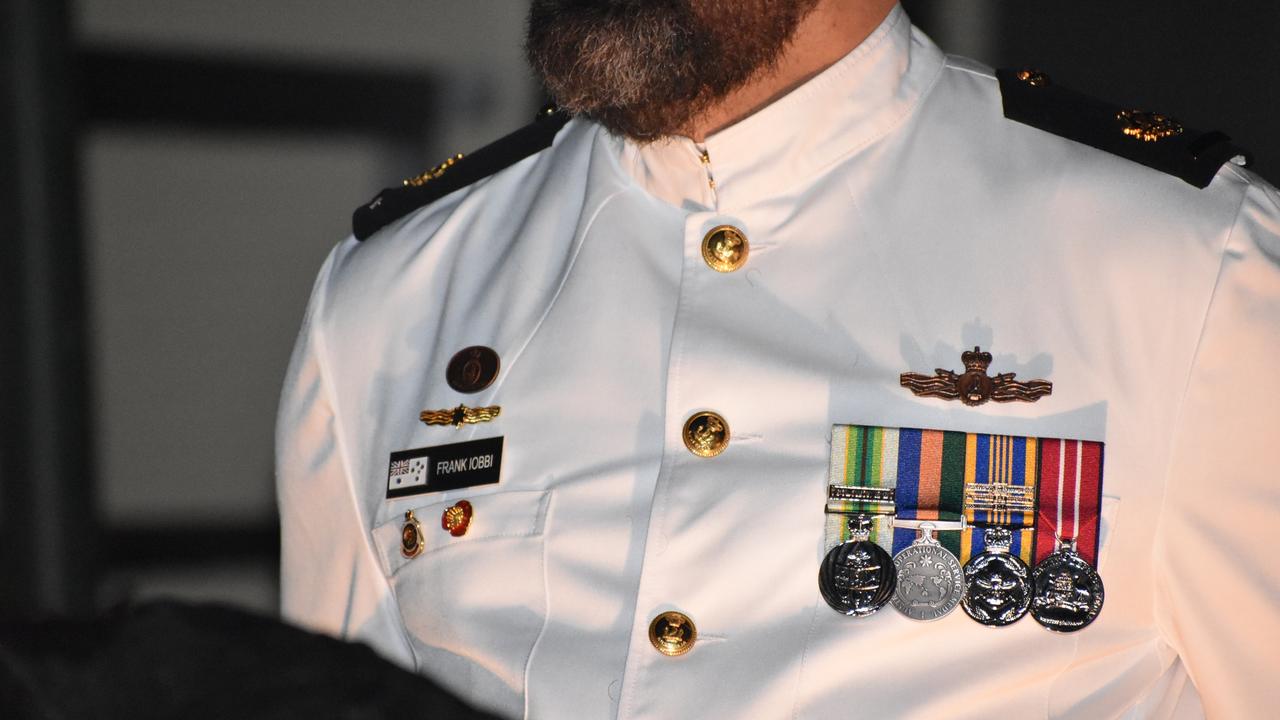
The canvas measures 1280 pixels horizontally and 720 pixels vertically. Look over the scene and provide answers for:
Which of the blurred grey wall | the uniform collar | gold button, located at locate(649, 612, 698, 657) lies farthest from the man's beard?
the blurred grey wall

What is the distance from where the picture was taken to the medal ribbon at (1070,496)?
1090mm

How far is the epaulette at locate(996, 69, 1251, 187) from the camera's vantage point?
1177mm

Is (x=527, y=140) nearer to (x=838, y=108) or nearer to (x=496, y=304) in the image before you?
(x=496, y=304)

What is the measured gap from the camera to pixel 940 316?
1157mm

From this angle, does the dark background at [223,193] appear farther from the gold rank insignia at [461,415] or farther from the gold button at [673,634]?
the gold button at [673,634]

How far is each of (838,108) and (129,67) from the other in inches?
86.0

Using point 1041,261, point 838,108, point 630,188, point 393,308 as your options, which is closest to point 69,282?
point 393,308

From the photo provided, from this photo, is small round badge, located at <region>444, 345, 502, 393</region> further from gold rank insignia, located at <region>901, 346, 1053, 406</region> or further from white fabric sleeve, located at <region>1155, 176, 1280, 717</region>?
white fabric sleeve, located at <region>1155, 176, 1280, 717</region>

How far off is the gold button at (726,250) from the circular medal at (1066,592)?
13.8 inches

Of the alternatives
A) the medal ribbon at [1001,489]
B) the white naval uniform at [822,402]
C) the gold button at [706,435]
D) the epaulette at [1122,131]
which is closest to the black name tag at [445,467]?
the white naval uniform at [822,402]

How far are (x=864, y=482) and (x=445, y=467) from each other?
0.40 meters

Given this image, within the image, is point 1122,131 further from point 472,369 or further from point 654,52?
point 472,369

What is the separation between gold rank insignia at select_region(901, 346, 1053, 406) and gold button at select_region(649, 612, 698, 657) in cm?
26

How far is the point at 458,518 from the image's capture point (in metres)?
1.27
